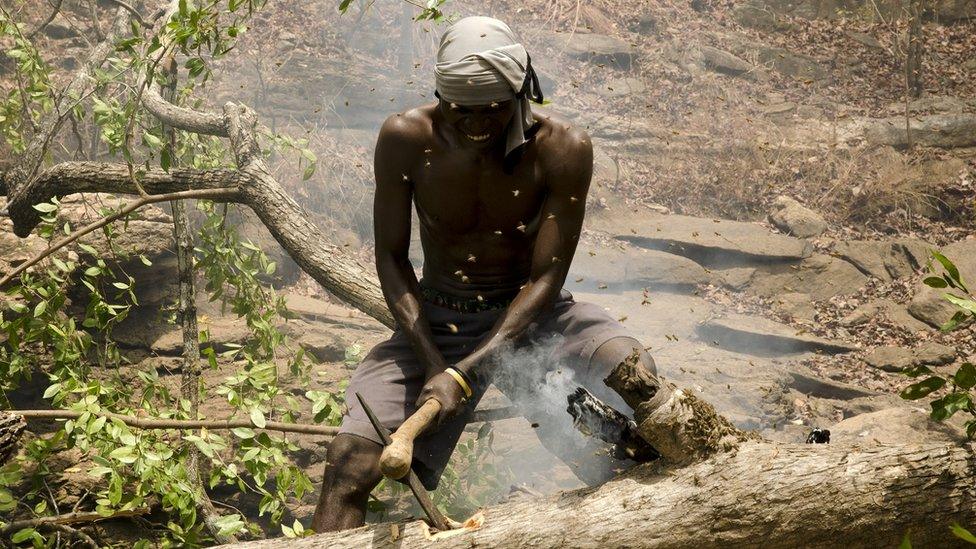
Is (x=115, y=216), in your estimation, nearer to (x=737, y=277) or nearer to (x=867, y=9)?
(x=737, y=277)

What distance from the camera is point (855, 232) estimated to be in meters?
8.27

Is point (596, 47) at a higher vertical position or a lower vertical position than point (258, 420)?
higher

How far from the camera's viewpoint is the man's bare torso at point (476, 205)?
117 inches

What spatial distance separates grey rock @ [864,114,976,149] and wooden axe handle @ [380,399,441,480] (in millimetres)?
8249

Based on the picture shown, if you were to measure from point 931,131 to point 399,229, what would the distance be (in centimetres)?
811

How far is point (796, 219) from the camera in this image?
8188 millimetres

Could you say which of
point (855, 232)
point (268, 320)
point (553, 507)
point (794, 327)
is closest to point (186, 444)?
point (268, 320)

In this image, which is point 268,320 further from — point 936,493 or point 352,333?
point 936,493

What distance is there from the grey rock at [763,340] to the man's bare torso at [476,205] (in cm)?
383

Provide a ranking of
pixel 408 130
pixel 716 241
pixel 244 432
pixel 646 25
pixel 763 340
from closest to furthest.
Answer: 1. pixel 244 432
2. pixel 408 130
3. pixel 763 340
4. pixel 716 241
5. pixel 646 25

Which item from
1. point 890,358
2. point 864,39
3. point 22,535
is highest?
point 864,39

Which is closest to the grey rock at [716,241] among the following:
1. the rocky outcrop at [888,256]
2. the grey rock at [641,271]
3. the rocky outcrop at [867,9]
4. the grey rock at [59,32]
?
the grey rock at [641,271]

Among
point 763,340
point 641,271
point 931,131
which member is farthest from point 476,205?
point 931,131

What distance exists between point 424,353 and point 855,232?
21.7 feet
